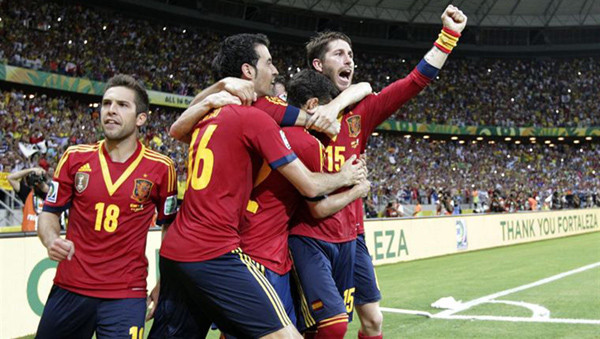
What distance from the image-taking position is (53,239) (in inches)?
135

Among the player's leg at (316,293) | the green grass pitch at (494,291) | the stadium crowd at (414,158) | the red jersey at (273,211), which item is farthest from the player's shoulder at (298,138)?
the stadium crowd at (414,158)

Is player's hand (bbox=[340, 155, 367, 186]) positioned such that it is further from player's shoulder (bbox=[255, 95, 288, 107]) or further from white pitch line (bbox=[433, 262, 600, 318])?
white pitch line (bbox=[433, 262, 600, 318])

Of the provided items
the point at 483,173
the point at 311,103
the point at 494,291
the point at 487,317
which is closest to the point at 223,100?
the point at 311,103

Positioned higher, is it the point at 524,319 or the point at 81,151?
the point at 81,151

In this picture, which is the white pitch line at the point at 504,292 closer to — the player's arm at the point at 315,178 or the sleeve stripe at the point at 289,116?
the player's arm at the point at 315,178

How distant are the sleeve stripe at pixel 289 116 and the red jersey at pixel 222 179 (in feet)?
1.27

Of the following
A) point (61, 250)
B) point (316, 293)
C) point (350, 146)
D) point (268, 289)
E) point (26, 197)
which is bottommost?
point (316, 293)

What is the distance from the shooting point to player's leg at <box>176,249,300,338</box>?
2.90 m

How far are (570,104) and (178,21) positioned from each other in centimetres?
3220

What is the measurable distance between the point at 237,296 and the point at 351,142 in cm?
154

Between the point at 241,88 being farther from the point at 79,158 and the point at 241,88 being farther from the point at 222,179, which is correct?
the point at 79,158

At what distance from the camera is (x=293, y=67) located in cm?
4138

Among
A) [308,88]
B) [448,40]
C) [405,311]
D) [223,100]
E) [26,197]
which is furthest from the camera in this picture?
[26,197]

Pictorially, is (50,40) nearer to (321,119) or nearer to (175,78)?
(175,78)
